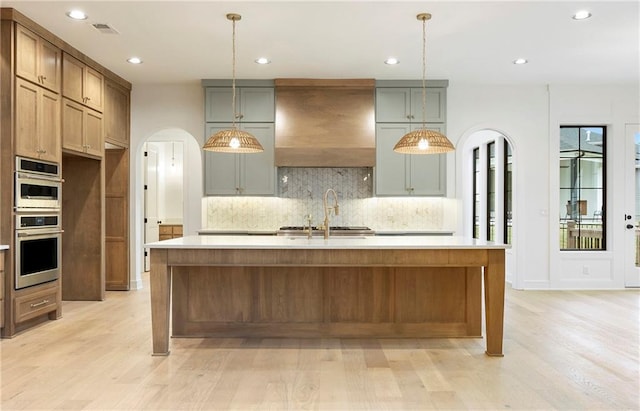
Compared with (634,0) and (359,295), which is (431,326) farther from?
A: (634,0)

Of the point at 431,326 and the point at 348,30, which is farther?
the point at 348,30

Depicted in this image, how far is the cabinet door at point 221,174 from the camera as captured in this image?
256 inches

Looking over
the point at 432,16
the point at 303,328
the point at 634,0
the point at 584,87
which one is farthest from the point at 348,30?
the point at 584,87

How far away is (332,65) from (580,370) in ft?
13.2

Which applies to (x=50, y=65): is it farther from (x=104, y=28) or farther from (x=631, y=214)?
(x=631, y=214)

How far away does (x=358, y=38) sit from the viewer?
4.91 meters

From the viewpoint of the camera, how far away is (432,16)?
434cm

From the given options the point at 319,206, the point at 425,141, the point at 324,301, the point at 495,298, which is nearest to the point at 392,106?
the point at 319,206

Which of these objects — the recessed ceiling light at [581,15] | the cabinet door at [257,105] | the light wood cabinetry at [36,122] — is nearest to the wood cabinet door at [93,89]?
the light wood cabinetry at [36,122]

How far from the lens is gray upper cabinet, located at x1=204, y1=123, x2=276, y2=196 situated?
6492mm

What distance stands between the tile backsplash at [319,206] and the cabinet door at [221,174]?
34 cm

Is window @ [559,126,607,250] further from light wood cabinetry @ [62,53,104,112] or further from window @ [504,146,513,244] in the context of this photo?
light wood cabinetry @ [62,53,104,112]

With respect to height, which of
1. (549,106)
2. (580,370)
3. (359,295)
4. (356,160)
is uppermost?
(549,106)

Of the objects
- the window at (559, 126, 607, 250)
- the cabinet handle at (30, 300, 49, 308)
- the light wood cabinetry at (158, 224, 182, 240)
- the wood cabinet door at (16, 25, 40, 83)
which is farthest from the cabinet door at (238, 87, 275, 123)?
the window at (559, 126, 607, 250)
